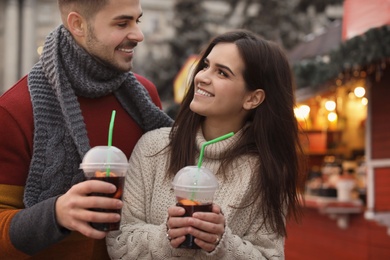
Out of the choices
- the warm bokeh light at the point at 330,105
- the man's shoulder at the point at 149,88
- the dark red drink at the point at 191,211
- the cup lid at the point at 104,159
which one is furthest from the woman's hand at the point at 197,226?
the warm bokeh light at the point at 330,105

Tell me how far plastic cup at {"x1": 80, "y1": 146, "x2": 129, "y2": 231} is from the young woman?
393mm

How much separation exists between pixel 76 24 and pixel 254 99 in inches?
33.3

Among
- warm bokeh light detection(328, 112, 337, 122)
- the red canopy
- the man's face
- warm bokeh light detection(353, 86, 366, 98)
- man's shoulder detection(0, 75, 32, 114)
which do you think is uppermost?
the red canopy

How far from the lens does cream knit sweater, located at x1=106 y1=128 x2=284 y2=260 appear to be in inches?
96.3

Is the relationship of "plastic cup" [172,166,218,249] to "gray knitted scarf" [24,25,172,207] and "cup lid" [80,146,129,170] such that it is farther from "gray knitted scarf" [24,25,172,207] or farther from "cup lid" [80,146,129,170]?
"gray knitted scarf" [24,25,172,207]

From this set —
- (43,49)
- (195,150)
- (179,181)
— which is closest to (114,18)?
(43,49)

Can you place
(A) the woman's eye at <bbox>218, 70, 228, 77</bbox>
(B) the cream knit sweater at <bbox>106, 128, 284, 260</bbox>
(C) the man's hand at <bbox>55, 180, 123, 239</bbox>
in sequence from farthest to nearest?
(A) the woman's eye at <bbox>218, 70, 228, 77</bbox> → (B) the cream knit sweater at <bbox>106, 128, 284, 260</bbox> → (C) the man's hand at <bbox>55, 180, 123, 239</bbox>

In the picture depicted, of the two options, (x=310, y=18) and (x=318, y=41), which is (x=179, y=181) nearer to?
(x=318, y=41)

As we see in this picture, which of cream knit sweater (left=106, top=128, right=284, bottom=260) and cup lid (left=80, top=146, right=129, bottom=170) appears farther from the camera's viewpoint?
cream knit sweater (left=106, top=128, right=284, bottom=260)

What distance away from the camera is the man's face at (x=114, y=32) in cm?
268

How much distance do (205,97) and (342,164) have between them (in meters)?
7.69

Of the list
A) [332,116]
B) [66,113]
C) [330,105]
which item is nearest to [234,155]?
[66,113]

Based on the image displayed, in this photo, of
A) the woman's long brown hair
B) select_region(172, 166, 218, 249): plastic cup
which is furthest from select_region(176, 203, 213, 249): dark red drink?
the woman's long brown hair

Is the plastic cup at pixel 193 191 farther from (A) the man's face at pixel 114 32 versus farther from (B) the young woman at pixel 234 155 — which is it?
(A) the man's face at pixel 114 32
